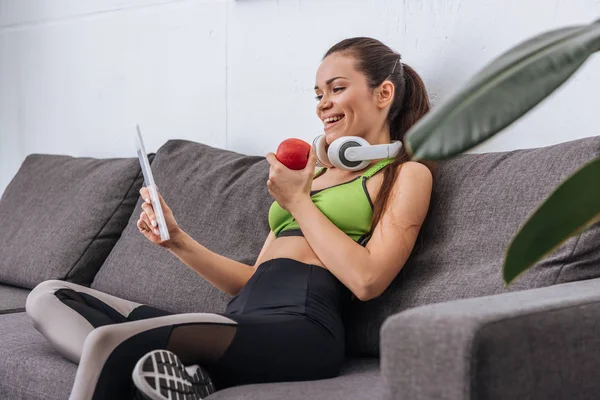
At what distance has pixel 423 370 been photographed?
0.90 meters

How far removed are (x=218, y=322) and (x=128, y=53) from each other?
5.83ft

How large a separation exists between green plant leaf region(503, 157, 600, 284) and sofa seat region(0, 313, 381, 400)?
2.04ft

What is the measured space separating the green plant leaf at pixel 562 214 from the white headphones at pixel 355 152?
1031 millimetres

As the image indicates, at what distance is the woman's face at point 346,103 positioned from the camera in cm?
178

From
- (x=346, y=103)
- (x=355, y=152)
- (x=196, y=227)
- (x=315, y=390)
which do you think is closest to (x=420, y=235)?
(x=355, y=152)

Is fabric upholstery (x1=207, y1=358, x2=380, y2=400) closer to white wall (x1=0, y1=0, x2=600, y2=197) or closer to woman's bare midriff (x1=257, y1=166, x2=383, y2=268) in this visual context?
woman's bare midriff (x1=257, y1=166, x2=383, y2=268)

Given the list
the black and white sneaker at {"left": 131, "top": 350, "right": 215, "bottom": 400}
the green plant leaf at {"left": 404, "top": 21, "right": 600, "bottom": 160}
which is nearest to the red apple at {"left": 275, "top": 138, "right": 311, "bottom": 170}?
the black and white sneaker at {"left": 131, "top": 350, "right": 215, "bottom": 400}

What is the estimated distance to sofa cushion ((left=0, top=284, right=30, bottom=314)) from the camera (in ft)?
6.95

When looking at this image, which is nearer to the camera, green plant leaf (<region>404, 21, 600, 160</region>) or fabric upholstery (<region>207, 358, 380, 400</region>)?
green plant leaf (<region>404, 21, 600, 160</region>)

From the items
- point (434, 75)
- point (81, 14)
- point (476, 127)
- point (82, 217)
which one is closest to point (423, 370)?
point (476, 127)

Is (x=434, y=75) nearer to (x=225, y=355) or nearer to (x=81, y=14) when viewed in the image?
(x=225, y=355)

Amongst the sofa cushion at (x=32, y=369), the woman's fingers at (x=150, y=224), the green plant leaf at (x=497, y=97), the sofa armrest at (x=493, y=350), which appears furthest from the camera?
the woman's fingers at (x=150, y=224)

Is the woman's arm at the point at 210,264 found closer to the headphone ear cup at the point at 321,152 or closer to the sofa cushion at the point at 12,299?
the headphone ear cup at the point at 321,152

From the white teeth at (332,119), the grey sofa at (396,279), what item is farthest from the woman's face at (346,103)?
→ the grey sofa at (396,279)
